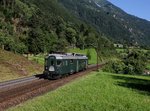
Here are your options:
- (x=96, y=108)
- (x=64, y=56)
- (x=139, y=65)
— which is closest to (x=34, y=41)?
(x=139, y=65)

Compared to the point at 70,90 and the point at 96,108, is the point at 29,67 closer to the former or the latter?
the point at 70,90

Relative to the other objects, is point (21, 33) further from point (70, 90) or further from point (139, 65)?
point (70, 90)

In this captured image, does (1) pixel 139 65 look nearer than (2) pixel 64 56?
No

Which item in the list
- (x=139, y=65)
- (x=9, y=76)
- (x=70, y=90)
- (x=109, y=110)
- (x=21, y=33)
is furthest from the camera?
(x=21, y=33)

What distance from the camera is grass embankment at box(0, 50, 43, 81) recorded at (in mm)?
53812

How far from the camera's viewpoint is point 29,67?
6450cm

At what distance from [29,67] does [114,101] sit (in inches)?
1427

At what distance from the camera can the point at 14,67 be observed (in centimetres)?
5912

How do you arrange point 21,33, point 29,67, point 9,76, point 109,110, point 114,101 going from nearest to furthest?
point 109,110 < point 114,101 < point 9,76 < point 29,67 < point 21,33

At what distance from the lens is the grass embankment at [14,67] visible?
177ft

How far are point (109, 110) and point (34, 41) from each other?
135 metres

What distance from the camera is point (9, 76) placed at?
52812 mm

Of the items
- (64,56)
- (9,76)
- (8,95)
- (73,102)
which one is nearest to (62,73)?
(64,56)

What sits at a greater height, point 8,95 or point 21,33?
point 21,33
